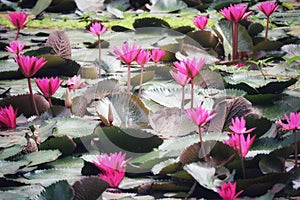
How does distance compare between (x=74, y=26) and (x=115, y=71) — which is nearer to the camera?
(x=115, y=71)

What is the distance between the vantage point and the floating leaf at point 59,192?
117 cm

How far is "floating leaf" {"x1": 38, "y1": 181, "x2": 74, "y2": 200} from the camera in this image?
1.17 metres

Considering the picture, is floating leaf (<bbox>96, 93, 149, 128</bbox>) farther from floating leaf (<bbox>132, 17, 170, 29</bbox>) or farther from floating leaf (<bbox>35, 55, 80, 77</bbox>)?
floating leaf (<bbox>132, 17, 170, 29</bbox>)

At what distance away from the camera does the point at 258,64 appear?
253cm

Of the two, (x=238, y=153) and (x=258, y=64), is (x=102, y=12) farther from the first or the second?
(x=238, y=153)

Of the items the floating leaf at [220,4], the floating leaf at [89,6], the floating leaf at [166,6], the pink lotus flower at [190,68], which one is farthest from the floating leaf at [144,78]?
the floating leaf at [89,6]

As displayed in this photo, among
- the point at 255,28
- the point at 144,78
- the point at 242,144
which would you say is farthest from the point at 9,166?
the point at 255,28

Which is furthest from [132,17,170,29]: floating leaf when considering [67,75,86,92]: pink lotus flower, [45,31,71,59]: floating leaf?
[67,75,86,92]: pink lotus flower

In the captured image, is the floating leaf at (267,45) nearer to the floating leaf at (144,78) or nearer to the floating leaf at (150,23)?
the floating leaf at (150,23)

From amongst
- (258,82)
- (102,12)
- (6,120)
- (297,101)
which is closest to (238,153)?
(297,101)

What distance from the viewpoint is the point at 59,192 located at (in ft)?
3.86

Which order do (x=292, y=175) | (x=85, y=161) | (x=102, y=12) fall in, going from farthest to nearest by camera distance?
(x=102, y=12) → (x=85, y=161) → (x=292, y=175)

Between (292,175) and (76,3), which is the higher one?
(292,175)

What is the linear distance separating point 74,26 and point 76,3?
822 millimetres
